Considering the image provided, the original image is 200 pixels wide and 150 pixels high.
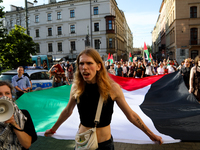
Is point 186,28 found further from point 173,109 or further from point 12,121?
point 12,121

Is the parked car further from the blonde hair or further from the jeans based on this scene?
the jeans

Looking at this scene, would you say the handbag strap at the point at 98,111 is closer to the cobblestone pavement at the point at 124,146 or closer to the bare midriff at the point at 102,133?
the bare midriff at the point at 102,133

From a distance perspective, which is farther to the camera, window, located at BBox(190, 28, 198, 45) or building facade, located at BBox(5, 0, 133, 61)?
building facade, located at BBox(5, 0, 133, 61)

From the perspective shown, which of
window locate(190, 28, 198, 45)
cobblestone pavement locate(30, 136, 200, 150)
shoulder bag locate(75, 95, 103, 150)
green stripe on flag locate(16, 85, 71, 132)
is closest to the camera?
shoulder bag locate(75, 95, 103, 150)

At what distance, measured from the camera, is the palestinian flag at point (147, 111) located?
10.4 feet

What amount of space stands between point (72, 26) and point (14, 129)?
46.2 meters

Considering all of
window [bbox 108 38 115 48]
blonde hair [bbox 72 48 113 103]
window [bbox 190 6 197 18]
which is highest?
window [bbox 190 6 197 18]

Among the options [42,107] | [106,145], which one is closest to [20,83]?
[42,107]

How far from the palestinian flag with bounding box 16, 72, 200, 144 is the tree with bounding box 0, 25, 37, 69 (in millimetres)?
7196

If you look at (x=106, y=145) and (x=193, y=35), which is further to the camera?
(x=193, y=35)

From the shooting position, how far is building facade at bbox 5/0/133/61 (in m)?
42.9

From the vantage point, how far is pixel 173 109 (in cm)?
461

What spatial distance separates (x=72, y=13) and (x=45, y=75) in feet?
129

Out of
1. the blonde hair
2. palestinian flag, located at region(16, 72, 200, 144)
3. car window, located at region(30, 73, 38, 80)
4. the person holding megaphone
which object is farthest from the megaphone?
car window, located at region(30, 73, 38, 80)
